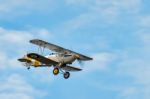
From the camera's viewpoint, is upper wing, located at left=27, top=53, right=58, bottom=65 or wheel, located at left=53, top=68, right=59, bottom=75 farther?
upper wing, located at left=27, top=53, right=58, bottom=65

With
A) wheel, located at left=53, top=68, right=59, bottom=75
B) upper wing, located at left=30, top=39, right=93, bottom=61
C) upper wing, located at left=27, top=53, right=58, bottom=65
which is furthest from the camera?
upper wing, located at left=30, top=39, right=93, bottom=61

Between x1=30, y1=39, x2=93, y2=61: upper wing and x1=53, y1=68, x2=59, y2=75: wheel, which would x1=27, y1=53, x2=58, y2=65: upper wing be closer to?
x1=53, y1=68, x2=59, y2=75: wheel

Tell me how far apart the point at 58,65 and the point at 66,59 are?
1167mm

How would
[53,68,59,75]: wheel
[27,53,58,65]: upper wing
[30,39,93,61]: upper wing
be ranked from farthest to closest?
[30,39,93,61]: upper wing < [27,53,58,65]: upper wing < [53,68,59,75]: wheel

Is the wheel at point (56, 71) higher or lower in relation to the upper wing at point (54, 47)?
lower

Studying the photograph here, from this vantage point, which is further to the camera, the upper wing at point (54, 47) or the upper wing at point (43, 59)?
the upper wing at point (54, 47)

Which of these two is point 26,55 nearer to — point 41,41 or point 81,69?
point 41,41

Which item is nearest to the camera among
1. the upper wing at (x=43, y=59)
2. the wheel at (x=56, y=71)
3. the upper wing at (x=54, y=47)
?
the wheel at (x=56, y=71)

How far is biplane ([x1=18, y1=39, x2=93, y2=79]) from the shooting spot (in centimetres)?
7231

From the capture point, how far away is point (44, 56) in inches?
2896

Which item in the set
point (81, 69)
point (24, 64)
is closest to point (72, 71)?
point (81, 69)

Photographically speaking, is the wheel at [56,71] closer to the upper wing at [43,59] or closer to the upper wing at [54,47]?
the upper wing at [43,59]

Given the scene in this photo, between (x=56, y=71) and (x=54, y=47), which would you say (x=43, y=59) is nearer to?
(x=56, y=71)

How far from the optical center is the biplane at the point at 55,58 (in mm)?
72312
